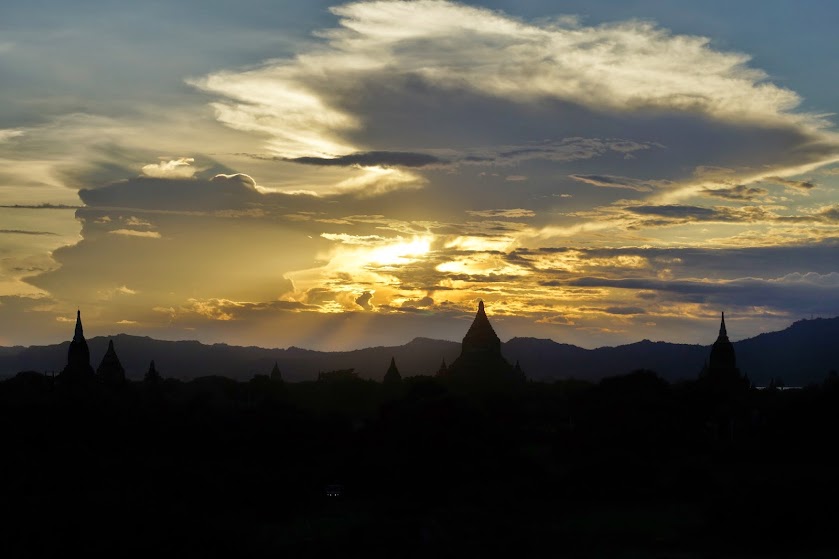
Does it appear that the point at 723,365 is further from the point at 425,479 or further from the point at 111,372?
the point at 425,479

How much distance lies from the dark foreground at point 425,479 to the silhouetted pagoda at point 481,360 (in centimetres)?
4577

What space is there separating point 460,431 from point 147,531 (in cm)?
A: 3260

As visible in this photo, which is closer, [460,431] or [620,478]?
[620,478]

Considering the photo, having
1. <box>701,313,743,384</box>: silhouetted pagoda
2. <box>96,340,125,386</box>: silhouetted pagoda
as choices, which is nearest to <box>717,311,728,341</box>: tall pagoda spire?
<box>701,313,743,384</box>: silhouetted pagoda

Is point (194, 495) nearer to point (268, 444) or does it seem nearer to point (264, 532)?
point (264, 532)

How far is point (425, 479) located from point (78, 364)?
253 feet

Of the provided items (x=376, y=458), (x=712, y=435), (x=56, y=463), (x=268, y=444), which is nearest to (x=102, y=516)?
(x=56, y=463)

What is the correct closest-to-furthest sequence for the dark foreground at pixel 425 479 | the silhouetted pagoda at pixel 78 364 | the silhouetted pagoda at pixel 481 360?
the dark foreground at pixel 425 479
the silhouetted pagoda at pixel 78 364
the silhouetted pagoda at pixel 481 360

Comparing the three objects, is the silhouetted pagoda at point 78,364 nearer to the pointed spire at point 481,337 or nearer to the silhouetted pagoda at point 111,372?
the silhouetted pagoda at point 111,372

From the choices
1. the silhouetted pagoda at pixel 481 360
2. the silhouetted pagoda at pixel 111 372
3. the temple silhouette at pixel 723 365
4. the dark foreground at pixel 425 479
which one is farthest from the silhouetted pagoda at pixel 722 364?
the silhouetted pagoda at pixel 111 372

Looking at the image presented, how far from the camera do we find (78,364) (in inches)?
5571

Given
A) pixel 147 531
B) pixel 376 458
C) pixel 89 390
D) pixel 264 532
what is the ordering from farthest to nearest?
pixel 89 390 < pixel 376 458 < pixel 264 532 < pixel 147 531

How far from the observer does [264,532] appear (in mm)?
62125

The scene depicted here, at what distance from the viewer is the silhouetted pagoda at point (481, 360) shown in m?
157
